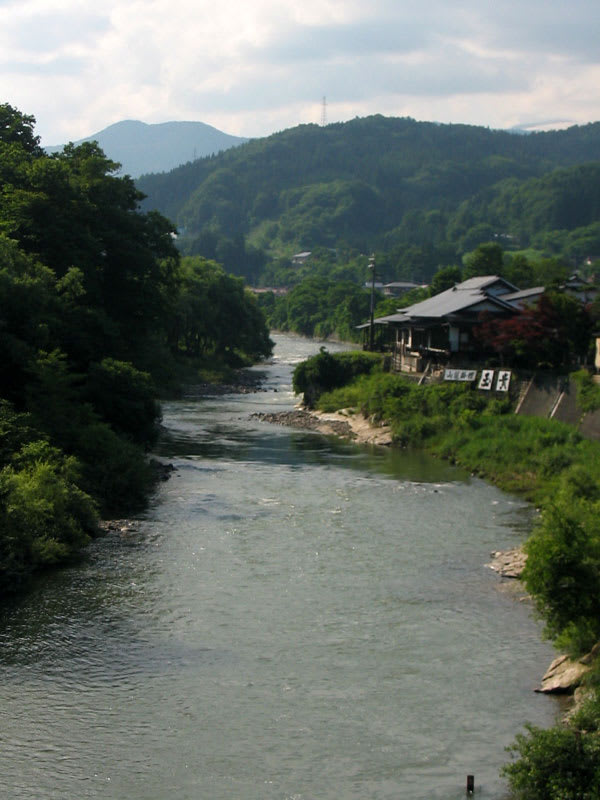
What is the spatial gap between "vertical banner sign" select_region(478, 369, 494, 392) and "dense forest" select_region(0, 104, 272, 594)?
12363 millimetres

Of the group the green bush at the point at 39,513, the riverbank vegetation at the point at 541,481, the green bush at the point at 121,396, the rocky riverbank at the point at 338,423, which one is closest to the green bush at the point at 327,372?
the riverbank vegetation at the point at 541,481

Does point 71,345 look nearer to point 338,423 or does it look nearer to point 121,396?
point 121,396

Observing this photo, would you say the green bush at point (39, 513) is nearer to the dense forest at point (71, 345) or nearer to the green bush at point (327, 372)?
the dense forest at point (71, 345)

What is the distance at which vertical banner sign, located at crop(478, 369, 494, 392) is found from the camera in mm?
37406

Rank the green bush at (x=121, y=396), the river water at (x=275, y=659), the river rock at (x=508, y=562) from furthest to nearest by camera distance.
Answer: the green bush at (x=121, y=396), the river rock at (x=508, y=562), the river water at (x=275, y=659)

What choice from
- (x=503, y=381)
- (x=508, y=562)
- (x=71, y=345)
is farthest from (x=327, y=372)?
(x=508, y=562)

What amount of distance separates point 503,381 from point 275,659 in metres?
23.4

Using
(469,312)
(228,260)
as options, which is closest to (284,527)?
(469,312)

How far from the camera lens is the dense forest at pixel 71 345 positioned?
21391mm

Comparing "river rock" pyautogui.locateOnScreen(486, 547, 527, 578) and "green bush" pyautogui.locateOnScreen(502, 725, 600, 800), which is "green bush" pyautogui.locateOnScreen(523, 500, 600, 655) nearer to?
"green bush" pyautogui.locateOnScreen(502, 725, 600, 800)

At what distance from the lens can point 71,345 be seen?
30.5 meters

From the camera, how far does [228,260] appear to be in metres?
186

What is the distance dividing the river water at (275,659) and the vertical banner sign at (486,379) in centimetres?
1174

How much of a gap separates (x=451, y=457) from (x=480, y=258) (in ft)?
113
